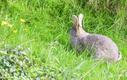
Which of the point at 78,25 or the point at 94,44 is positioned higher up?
the point at 78,25

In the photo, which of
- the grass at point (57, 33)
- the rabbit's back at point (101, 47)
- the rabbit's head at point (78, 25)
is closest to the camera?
the grass at point (57, 33)

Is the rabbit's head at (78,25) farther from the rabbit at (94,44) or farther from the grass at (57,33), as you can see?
the grass at (57,33)

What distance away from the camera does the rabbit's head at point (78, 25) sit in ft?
23.3

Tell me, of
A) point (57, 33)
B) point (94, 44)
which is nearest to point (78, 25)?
point (57, 33)

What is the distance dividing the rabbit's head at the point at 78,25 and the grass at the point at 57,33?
19cm

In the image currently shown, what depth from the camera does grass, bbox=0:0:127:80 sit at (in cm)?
502

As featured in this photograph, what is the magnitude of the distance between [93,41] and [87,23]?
99 centimetres

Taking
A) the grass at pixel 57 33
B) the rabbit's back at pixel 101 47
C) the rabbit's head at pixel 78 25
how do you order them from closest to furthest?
1. the grass at pixel 57 33
2. the rabbit's back at pixel 101 47
3. the rabbit's head at pixel 78 25

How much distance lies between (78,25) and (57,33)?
1.09ft

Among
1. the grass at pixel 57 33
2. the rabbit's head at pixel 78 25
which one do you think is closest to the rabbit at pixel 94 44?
the rabbit's head at pixel 78 25

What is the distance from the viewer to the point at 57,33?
7.22 meters

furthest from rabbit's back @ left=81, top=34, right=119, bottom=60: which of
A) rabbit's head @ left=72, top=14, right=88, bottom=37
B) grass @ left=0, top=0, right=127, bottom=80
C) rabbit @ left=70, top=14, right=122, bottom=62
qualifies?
rabbit's head @ left=72, top=14, right=88, bottom=37

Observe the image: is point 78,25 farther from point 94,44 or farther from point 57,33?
point 94,44

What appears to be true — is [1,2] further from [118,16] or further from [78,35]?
[118,16]
